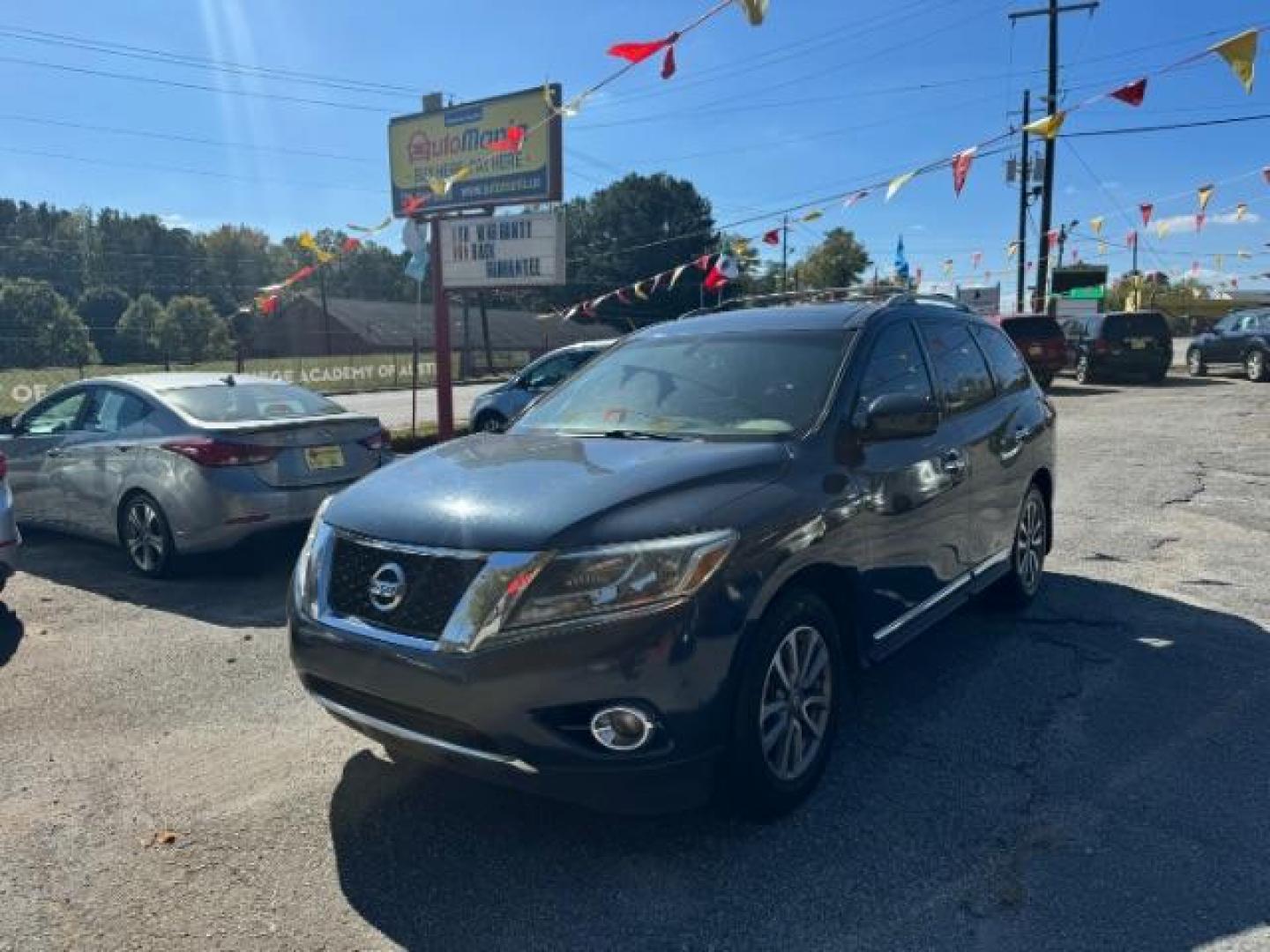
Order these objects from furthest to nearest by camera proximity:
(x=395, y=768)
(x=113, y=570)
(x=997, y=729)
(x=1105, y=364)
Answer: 1. (x=1105, y=364)
2. (x=113, y=570)
3. (x=997, y=729)
4. (x=395, y=768)

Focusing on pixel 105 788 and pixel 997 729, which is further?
pixel 997 729

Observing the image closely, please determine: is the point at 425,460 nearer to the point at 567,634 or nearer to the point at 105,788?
the point at 567,634

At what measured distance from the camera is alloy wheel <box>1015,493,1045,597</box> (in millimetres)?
5543

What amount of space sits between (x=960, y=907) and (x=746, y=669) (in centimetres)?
91

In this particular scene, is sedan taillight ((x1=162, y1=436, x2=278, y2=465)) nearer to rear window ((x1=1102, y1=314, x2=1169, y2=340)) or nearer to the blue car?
the blue car

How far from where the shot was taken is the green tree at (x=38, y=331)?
33.2 m

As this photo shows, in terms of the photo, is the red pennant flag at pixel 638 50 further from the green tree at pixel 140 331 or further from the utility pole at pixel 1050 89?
the green tree at pixel 140 331

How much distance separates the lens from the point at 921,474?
4.16 m

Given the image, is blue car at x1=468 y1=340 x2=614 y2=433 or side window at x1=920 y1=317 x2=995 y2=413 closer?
side window at x1=920 y1=317 x2=995 y2=413

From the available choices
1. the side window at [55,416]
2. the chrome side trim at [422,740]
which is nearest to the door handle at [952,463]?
the chrome side trim at [422,740]

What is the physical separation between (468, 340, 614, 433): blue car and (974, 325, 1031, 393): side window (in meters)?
6.66

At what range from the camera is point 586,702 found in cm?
281

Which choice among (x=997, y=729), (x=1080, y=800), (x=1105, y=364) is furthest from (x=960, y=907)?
(x=1105, y=364)

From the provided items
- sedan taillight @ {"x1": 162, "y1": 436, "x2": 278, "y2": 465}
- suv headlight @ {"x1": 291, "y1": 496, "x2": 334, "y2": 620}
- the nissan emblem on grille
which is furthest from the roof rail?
sedan taillight @ {"x1": 162, "y1": 436, "x2": 278, "y2": 465}
